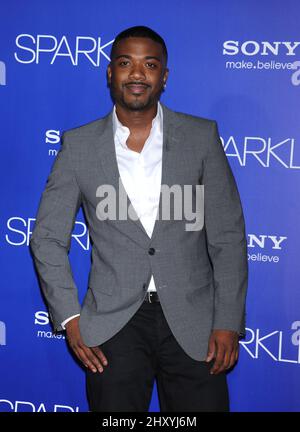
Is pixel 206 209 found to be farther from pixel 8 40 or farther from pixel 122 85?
pixel 8 40

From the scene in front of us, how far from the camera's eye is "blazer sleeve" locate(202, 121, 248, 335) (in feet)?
7.76

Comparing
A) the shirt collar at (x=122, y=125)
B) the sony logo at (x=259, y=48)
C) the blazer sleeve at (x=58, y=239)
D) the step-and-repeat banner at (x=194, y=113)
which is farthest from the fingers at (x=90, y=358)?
the sony logo at (x=259, y=48)

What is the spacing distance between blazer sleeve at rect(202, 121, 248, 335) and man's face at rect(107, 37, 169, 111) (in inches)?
13.3

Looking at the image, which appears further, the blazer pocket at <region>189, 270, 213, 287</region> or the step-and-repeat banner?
the step-and-repeat banner

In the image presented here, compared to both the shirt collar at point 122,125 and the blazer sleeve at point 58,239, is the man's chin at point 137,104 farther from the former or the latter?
the blazer sleeve at point 58,239

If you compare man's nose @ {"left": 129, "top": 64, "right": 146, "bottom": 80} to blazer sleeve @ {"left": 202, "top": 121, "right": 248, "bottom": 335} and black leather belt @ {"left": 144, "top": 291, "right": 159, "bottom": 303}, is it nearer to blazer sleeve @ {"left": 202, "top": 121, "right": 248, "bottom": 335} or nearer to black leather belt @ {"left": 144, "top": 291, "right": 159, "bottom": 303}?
blazer sleeve @ {"left": 202, "top": 121, "right": 248, "bottom": 335}

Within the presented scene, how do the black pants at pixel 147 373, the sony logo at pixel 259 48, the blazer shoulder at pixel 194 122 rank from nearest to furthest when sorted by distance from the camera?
the black pants at pixel 147 373, the blazer shoulder at pixel 194 122, the sony logo at pixel 259 48

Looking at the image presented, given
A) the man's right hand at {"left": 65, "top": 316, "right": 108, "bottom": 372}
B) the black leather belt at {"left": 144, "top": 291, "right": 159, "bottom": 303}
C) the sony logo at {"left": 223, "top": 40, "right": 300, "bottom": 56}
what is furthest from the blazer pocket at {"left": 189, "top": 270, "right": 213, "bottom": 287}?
the sony logo at {"left": 223, "top": 40, "right": 300, "bottom": 56}

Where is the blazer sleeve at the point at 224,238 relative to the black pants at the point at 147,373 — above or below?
above

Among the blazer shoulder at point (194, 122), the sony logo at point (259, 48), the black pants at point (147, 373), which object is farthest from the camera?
the sony logo at point (259, 48)

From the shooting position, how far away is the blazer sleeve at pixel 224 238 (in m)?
2.37

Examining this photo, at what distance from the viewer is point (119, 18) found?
2885 millimetres

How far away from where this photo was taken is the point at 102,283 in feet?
7.83

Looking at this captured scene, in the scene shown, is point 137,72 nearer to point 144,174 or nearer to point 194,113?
point 144,174
